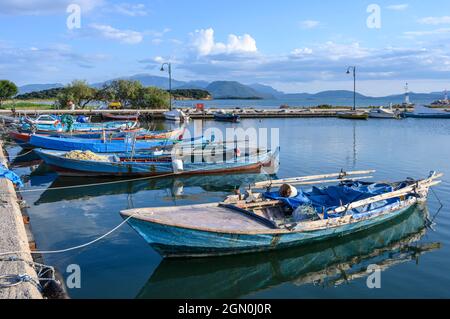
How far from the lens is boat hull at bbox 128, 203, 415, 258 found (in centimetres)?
1006

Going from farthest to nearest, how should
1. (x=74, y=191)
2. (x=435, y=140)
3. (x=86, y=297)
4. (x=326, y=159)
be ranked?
(x=435, y=140) < (x=326, y=159) < (x=74, y=191) < (x=86, y=297)

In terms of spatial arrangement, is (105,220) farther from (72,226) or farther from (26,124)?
(26,124)

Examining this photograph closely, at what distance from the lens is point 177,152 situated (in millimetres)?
23656

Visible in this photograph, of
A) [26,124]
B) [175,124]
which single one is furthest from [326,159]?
[175,124]

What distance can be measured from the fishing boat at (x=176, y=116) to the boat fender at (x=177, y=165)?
32932 millimetres

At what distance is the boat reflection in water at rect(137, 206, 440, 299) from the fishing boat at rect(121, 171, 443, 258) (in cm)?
27

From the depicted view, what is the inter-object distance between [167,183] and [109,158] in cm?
373

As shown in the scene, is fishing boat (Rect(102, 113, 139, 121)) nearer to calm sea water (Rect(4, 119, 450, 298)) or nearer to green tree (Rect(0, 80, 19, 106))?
calm sea water (Rect(4, 119, 450, 298))

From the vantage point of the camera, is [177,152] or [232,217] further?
[177,152]

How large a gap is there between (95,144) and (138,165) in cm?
698

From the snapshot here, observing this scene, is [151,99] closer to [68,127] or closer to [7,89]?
[7,89]

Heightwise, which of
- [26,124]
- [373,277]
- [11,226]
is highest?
[26,124]

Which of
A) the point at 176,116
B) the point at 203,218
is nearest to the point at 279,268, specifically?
the point at 203,218

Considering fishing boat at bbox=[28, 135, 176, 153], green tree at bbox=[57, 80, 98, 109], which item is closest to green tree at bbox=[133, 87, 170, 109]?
green tree at bbox=[57, 80, 98, 109]
